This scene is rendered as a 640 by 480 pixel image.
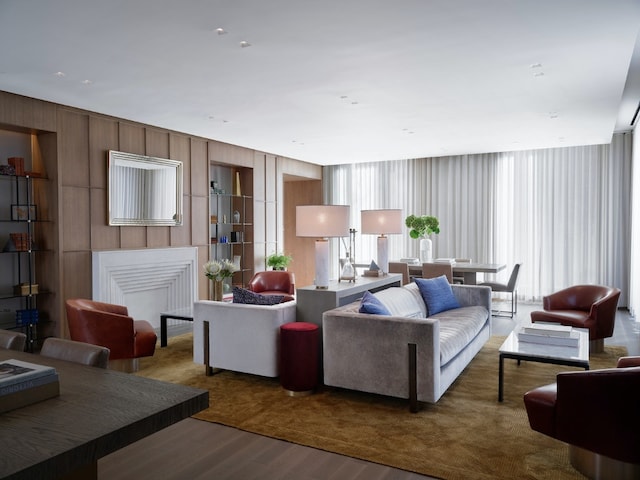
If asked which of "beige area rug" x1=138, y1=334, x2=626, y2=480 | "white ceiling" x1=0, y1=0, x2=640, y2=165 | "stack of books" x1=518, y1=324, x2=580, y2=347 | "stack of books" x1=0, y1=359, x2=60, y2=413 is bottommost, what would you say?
"beige area rug" x1=138, y1=334, x2=626, y2=480

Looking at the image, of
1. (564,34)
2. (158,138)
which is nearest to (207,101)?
(158,138)

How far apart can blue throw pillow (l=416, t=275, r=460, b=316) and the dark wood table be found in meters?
3.96

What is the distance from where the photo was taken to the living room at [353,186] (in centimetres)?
535

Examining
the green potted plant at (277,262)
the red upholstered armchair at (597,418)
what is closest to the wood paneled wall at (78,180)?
the green potted plant at (277,262)

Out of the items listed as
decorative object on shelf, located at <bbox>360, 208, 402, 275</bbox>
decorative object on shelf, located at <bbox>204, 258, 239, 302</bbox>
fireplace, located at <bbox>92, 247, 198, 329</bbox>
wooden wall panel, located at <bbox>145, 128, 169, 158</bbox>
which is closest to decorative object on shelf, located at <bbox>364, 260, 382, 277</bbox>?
decorative object on shelf, located at <bbox>360, 208, 402, 275</bbox>

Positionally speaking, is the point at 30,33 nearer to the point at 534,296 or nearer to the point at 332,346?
the point at 332,346

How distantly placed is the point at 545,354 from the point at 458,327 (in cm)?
89

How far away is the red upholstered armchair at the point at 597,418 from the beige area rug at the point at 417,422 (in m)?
0.21

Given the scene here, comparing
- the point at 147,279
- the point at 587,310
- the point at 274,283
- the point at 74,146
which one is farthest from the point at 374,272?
the point at 74,146

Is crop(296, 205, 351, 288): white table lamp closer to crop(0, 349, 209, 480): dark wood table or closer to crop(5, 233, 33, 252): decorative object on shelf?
crop(0, 349, 209, 480): dark wood table

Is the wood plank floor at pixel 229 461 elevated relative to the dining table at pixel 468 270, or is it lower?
lower

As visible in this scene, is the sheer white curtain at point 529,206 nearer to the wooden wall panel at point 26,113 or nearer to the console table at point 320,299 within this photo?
the console table at point 320,299

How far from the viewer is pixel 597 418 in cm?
239

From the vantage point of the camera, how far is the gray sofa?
11.2 feet
